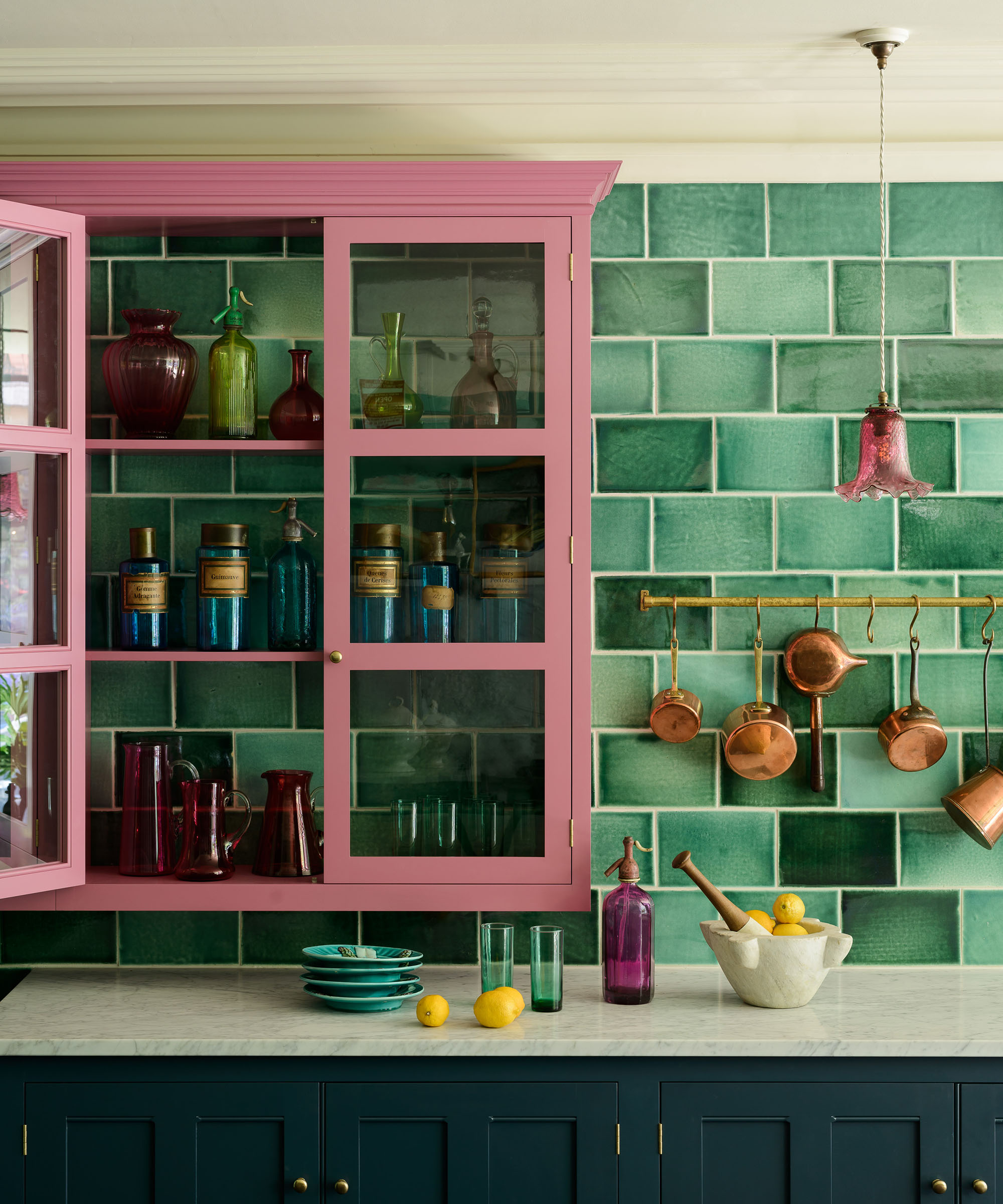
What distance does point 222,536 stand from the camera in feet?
7.34

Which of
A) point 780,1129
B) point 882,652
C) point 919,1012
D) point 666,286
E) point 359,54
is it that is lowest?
point 780,1129

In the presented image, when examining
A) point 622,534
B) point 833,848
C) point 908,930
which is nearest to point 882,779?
point 833,848

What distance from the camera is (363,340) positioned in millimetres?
2154

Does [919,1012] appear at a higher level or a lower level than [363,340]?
lower

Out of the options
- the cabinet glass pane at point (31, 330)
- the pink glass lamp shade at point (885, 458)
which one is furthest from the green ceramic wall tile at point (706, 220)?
the cabinet glass pane at point (31, 330)

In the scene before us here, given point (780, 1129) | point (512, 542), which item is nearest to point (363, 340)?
point (512, 542)

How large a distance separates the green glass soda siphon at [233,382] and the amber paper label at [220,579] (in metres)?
0.25

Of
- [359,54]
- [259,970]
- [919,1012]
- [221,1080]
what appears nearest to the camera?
[221,1080]

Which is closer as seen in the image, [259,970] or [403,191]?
[403,191]

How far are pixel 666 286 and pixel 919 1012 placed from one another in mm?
1548

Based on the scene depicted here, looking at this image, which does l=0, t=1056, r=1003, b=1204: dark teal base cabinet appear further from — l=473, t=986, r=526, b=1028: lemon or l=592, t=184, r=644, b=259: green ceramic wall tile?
l=592, t=184, r=644, b=259: green ceramic wall tile

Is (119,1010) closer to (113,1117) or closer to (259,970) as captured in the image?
(113,1117)

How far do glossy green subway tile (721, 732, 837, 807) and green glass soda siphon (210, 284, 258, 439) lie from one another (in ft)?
4.08

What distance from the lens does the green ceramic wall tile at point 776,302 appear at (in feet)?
7.96
